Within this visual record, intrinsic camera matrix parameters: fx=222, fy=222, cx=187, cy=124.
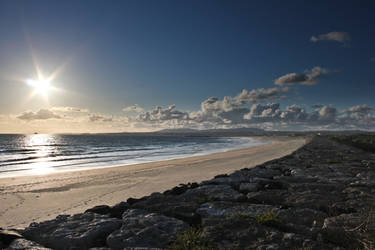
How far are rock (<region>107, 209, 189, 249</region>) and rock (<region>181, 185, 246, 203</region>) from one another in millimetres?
1612

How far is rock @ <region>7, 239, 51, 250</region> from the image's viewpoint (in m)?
3.08

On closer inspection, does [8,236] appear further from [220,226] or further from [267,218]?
[267,218]

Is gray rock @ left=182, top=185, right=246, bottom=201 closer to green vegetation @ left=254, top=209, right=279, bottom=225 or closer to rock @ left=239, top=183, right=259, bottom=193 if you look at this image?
rock @ left=239, top=183, right=259, bottom=193

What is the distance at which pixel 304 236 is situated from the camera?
10.7 ft

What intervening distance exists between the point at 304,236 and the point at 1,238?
451cm

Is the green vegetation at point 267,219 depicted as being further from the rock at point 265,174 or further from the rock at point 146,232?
the rock at point 265,174

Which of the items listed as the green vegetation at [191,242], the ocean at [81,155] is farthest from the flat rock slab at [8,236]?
the ocean at [81,155]

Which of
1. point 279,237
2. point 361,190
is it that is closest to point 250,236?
point 279,237

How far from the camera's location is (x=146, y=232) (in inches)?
138

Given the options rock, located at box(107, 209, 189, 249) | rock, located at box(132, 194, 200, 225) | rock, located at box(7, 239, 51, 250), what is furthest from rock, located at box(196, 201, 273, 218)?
rock, located at box(7, 239, 51, 250)

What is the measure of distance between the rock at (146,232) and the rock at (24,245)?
0.98m

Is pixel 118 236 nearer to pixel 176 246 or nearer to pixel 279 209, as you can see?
pixel 176 246

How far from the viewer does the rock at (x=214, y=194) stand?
5492 millimetres

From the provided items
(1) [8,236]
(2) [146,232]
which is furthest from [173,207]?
(1) [8,236]
